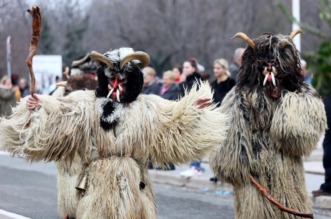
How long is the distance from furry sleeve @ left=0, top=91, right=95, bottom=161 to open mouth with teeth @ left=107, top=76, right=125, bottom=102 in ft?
0.63

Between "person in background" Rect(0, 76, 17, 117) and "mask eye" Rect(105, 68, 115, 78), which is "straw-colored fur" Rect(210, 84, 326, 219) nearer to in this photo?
"mask eye" Rect(105, 68, 115, 78)

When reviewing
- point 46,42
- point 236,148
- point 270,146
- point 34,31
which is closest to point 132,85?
point 34,31

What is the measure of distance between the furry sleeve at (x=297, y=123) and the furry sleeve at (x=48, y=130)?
1.75 m

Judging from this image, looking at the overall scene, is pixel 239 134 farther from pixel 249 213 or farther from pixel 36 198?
pixel 36 198

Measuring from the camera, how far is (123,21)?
127ft

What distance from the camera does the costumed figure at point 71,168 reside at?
7.32 metres

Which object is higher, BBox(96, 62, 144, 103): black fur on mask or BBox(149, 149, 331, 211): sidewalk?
BBox(96, 62, 144, 103): black fur on mask

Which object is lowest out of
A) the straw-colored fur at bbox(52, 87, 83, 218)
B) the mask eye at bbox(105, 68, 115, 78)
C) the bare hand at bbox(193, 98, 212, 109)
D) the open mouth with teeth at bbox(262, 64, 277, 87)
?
the straw-colored fur at bbox(52, 87, 83, 218)

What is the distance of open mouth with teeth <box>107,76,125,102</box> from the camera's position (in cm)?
525

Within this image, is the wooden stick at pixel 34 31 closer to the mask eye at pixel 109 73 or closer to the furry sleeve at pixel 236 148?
the mask eye at pixel 109 73

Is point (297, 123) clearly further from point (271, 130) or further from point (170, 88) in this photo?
point (170, 88)

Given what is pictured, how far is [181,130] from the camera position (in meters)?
5.34

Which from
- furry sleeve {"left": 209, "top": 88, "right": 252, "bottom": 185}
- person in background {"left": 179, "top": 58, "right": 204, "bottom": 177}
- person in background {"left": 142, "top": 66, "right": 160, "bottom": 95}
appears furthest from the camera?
person in background {"left": 142, "top": 66, "right": 160, "bottom": 95}

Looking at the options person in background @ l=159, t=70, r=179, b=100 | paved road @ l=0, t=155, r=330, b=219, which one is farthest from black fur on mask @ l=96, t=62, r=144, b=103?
person in background @ l=159, t=70, r=179, b=100
